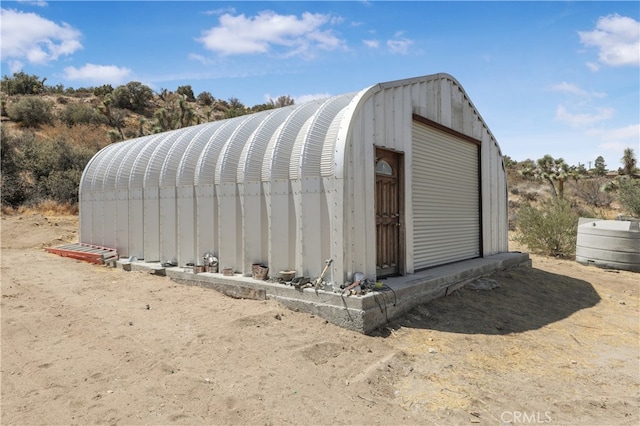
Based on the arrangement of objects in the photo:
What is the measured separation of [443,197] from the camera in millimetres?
10641

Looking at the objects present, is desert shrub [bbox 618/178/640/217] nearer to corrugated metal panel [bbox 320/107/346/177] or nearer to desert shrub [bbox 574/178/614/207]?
desert shrub [bbox 574/178/614/207]

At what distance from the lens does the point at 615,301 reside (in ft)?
31.4

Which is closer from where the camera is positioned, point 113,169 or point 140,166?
point 140,166

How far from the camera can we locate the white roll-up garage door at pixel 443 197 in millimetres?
9664

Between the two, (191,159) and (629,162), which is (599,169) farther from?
(191,159)

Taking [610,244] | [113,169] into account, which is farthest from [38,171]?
[610,244]

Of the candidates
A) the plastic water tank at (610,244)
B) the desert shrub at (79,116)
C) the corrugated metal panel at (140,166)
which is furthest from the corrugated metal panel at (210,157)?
the desert shrub at (79,116)

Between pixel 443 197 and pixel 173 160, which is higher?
pixel 173 160

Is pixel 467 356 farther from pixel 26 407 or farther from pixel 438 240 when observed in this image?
pixel 26 407

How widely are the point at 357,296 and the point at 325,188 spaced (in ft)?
6.57

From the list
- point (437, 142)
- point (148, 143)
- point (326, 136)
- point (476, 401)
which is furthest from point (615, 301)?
point (148, 143)

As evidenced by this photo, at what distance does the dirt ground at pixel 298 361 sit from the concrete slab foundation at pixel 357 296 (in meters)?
0.21

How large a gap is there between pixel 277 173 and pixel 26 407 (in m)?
5.22

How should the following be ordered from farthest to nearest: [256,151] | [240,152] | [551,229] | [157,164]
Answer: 1. [551,229]
2. [157,164]
3. [240,152]
4. [256,151]
